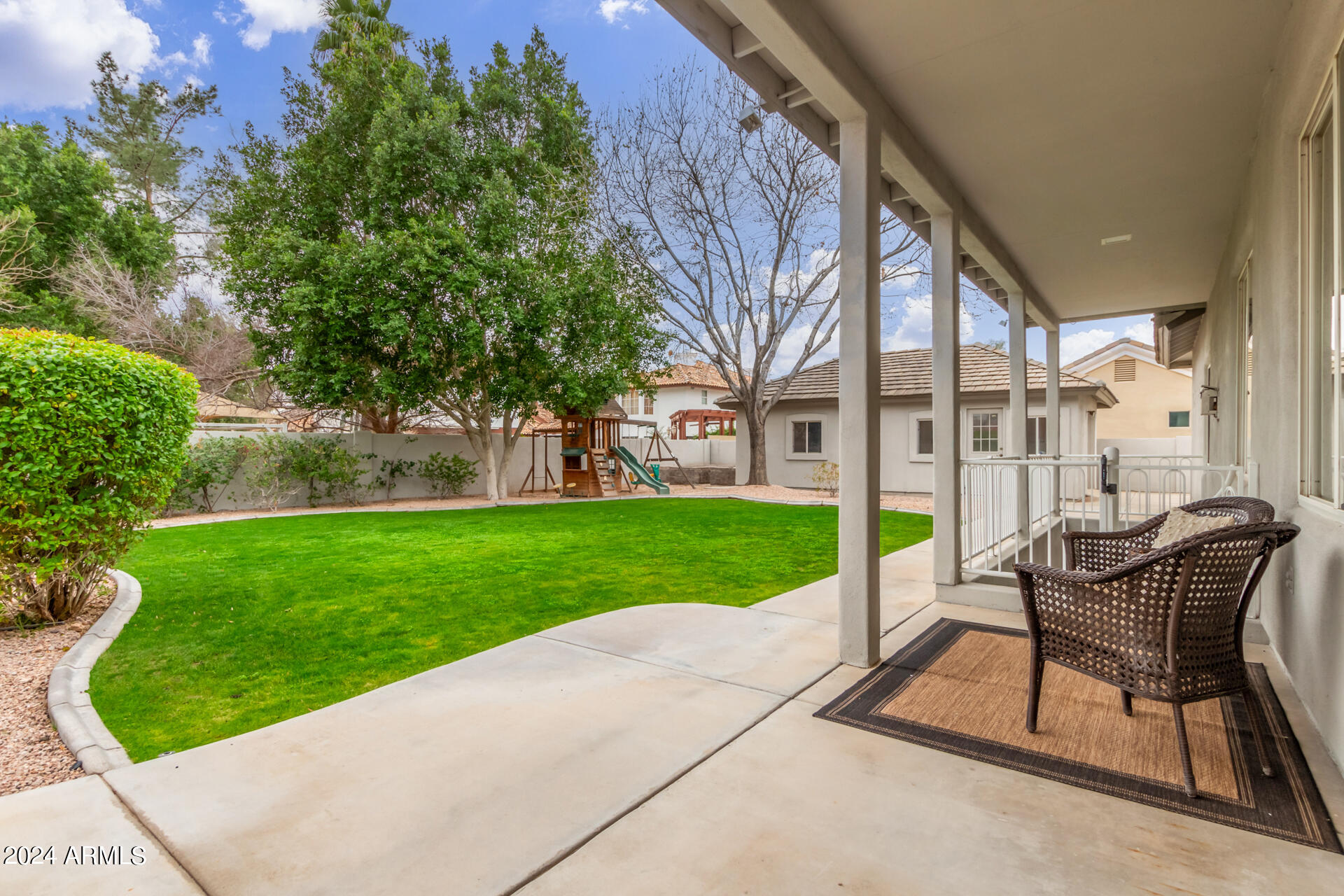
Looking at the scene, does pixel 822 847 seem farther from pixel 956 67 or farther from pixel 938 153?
pixel 938 153

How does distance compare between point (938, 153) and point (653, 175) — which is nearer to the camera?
point (938, 153)

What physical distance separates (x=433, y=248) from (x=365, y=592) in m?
7.54

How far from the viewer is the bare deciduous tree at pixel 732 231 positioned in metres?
14.5

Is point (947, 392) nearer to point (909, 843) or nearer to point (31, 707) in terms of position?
point (909, 843)

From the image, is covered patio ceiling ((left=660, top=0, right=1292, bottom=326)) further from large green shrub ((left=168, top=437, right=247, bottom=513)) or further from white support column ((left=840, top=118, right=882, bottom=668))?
large green shrub ((left=168, top=437, right=247, bottom=513))

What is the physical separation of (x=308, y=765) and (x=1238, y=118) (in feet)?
18.5

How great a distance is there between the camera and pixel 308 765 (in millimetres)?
2273

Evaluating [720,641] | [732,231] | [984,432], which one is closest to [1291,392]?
[720,641]

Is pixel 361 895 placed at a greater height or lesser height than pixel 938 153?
lesser

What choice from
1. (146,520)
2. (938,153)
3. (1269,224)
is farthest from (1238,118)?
(146,520)

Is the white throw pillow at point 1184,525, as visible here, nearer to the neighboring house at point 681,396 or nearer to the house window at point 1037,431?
the house window at point 1037,431

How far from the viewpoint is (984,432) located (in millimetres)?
13734

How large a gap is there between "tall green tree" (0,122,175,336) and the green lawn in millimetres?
8429

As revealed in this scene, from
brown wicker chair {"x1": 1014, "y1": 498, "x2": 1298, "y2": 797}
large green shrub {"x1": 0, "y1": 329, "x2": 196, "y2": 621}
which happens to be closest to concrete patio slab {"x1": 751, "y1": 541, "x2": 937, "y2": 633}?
brown wicker chair {"x1": 1014, "y1": 498, "x2": 1298, "y2": 797}
